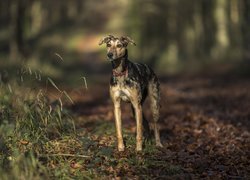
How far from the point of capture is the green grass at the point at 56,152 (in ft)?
25.5

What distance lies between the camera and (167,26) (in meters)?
46.9

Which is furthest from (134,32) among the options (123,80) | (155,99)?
(123,80)

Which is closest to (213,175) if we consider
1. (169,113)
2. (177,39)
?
(169,113)

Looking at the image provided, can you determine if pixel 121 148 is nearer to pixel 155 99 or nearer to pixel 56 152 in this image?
pixel 56 152

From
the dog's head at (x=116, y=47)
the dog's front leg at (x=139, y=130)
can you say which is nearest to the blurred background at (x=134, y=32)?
the dog's front leg at (x=139, y=130)

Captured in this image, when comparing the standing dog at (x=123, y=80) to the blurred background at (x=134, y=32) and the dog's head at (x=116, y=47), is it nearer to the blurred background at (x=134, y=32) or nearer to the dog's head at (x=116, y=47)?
the dog's head at (x=116, y=47)

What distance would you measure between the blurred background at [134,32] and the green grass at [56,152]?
798 inches

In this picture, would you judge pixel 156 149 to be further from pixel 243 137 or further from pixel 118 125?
pixel 243 137

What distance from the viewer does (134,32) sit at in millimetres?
45719

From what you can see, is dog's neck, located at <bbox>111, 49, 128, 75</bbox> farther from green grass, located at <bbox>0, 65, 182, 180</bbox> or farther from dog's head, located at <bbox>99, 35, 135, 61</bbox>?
green grass, located at <bbox>0, 65, 182, 180</bbox>

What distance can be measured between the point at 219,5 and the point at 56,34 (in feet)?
60.5

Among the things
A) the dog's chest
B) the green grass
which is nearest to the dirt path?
the green grass

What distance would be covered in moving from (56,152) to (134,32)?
37491mm

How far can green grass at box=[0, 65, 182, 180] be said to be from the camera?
7.76 meters
